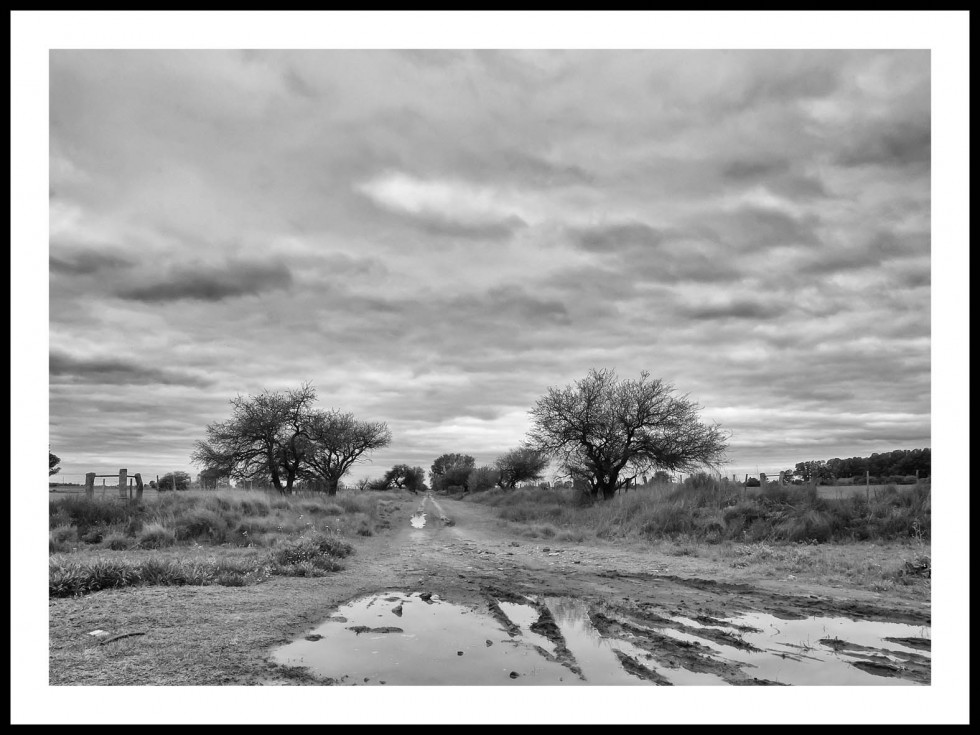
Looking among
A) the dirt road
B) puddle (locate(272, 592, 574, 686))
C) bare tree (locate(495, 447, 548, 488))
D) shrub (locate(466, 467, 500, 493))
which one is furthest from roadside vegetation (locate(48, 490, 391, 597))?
shrub (locate(466, 467, 500, 493))

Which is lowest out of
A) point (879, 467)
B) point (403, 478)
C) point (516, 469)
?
point (403, 478)

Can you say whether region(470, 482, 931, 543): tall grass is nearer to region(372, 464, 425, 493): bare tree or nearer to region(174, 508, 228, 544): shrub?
region(174, 508, 228, 544): shrub

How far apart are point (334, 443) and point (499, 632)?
3932 centimetres

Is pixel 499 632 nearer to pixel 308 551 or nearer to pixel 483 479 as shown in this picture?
pixel 308 551

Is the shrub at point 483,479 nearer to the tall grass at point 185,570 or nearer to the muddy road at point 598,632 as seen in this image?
the tall grass at point 185,570

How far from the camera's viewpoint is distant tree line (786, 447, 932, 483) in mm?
20555

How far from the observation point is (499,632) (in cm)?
654

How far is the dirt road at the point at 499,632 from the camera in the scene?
16.8ft

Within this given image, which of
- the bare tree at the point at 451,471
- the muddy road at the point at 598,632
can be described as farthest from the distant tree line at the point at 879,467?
the bare tree at the point at 451,471

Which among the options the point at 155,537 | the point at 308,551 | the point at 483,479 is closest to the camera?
the point at 308,551

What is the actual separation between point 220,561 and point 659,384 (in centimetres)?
2334

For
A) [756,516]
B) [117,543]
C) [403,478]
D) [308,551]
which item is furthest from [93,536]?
[403,478]

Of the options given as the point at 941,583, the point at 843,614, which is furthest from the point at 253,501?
the point at 941,583

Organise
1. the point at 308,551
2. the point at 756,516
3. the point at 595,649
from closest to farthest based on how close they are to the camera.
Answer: the point at 595,649 < the point at 308,551 < the point at 756,516
